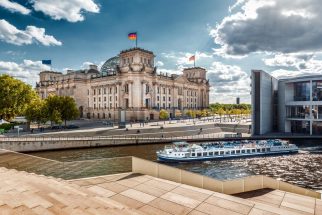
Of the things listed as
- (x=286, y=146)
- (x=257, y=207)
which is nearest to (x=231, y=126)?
(x=286, y=146)

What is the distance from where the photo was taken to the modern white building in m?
73.3

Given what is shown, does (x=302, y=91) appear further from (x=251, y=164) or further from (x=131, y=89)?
(x=131, y=89)

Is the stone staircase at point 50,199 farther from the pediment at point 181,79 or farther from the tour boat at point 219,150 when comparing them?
the pediment at point 181,79

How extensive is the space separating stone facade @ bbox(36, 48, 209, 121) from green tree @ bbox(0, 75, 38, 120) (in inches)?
1550

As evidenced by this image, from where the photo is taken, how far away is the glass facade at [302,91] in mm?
75062

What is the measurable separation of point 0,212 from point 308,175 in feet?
138

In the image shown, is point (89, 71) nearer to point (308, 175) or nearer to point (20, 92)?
point (20, 92)

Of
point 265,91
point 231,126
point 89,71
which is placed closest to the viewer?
point 265,91

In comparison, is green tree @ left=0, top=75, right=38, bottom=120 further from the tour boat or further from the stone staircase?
the stone staircase

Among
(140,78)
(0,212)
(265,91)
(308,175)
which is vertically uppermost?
(140,78)

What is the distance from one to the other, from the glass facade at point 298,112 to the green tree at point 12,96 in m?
86.3

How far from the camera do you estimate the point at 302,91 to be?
252ft

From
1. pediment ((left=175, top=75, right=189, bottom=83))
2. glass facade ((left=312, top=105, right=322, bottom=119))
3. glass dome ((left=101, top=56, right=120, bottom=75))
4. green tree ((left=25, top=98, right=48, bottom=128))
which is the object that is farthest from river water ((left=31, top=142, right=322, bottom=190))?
glass dome ((left=101, top=56, right=120, bottom=75))

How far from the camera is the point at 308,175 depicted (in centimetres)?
3825
